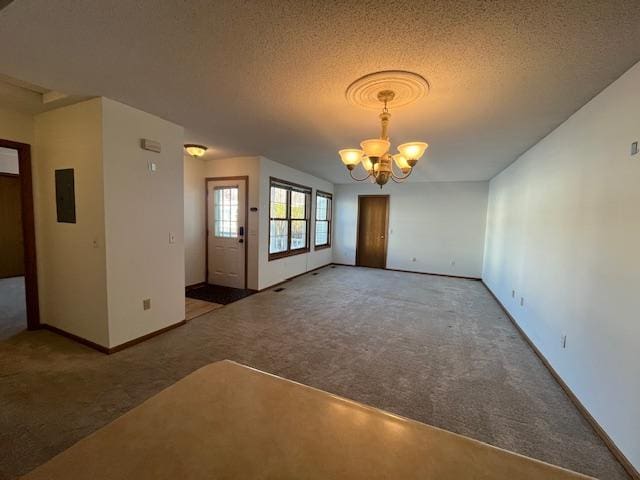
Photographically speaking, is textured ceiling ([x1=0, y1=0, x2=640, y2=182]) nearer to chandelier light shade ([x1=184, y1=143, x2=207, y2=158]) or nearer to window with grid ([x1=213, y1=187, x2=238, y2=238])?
chandelier light shade ([x1=184, y1=143, x2=207, y2=158])

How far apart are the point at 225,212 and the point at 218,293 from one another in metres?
1.46

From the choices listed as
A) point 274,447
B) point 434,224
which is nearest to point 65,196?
point 274,447

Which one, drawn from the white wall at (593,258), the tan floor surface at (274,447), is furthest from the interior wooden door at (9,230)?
the white wall at (593,258)

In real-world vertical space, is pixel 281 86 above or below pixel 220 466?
above

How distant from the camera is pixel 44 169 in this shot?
2.98 meters

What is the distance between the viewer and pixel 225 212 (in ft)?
16.6

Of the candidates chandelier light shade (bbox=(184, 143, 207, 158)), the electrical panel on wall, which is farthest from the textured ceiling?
chandelier light shade (bbox=(184, 143, 207, 158))

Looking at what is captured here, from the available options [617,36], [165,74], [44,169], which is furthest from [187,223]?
[617,36]

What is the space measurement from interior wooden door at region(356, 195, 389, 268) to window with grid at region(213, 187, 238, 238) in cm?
380

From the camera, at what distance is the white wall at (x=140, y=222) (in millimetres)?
2625

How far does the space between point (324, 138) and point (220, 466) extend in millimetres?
3435

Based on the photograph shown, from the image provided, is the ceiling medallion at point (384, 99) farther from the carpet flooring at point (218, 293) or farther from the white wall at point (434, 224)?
the white wall at point (434, 224)

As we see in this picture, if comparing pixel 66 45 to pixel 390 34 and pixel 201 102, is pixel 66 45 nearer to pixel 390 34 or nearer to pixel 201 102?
pixel 201 102

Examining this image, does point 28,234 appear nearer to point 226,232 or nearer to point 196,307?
point 196,307
